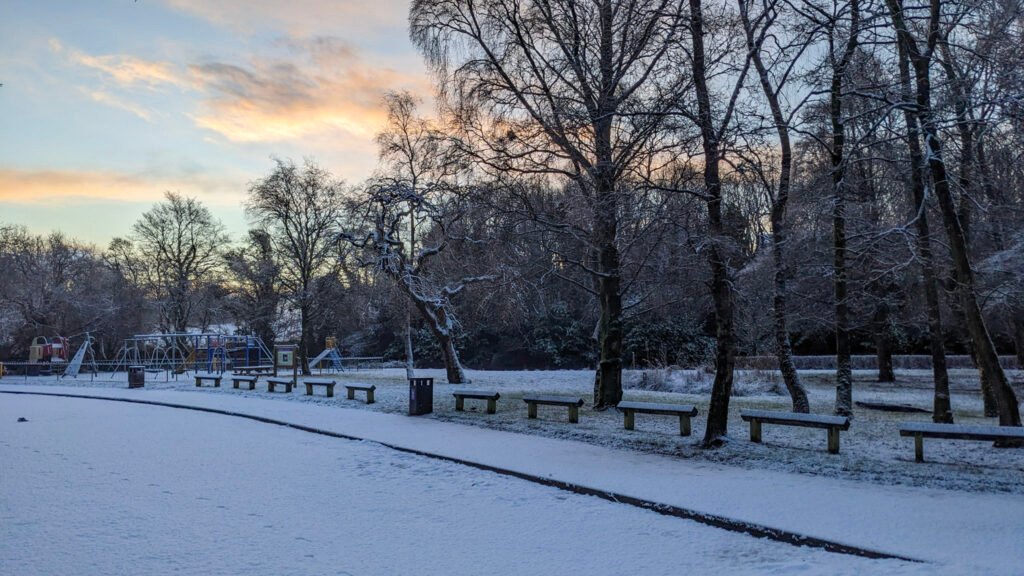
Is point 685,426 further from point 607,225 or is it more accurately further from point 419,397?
point 419,397

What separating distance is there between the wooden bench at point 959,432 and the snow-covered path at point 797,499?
149 cm

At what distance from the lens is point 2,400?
72.1 feet

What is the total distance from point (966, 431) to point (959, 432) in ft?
0.26

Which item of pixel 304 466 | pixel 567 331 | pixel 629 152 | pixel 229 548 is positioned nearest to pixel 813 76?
pixel 629 152

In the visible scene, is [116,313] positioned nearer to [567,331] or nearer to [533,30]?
[567,331]

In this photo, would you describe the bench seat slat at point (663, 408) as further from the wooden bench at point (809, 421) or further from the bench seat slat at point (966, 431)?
the bench seat slat at point (966, 431)

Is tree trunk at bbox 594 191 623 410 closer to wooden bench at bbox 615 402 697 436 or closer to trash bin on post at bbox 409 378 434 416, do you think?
wooden bench at bbox 615 402 697 436

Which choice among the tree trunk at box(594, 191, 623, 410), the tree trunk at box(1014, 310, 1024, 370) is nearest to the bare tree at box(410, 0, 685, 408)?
the tree trunk at box(594, 191, 623, 410)

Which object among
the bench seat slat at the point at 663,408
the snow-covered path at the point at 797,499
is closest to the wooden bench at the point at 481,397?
the snow-covered path at the point at 797,499

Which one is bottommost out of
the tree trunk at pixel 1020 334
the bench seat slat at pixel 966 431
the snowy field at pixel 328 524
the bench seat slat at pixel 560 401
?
the snowy field at pixel 328 524

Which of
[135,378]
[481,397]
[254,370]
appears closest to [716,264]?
[481,397]

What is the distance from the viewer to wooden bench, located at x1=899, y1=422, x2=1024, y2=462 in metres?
8.49

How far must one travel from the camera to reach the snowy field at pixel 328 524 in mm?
5387

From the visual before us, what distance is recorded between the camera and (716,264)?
10.5 m
